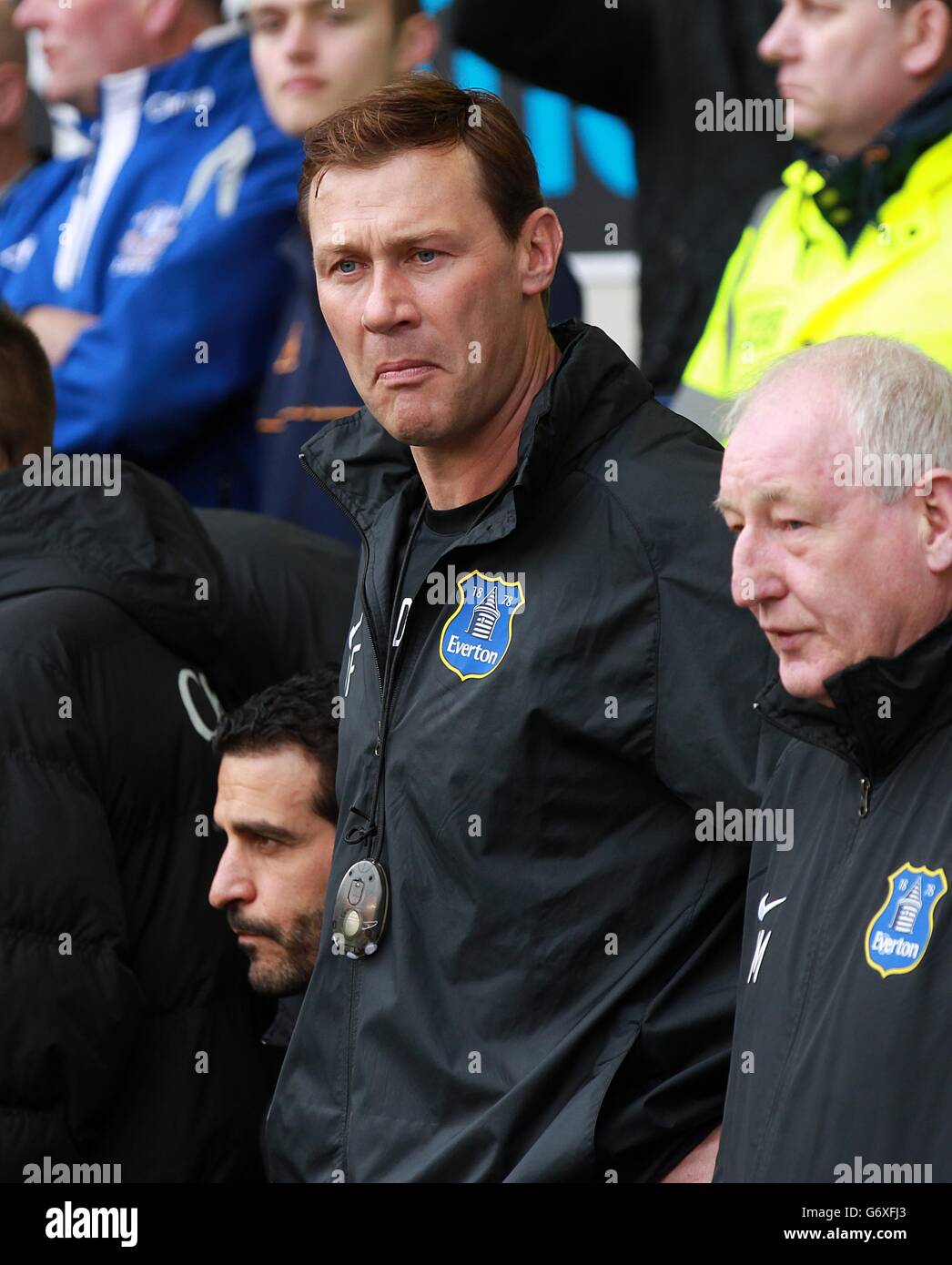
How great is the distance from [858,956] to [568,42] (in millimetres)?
3408

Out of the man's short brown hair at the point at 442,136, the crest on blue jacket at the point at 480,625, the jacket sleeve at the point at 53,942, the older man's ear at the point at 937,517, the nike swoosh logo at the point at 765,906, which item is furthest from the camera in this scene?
the jacket sleeve at the point at 53,942

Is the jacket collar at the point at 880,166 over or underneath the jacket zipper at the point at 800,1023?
over

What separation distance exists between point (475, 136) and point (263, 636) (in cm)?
121

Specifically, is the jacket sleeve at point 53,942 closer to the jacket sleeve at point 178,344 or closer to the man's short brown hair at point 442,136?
the man's short brown hair at point 442,136

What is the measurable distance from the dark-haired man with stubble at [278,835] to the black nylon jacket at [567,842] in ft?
1.62

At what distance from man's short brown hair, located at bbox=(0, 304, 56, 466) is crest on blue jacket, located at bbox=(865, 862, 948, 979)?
1.88 m

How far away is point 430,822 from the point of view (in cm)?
259

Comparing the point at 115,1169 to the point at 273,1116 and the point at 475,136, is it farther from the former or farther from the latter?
the point at 475,136

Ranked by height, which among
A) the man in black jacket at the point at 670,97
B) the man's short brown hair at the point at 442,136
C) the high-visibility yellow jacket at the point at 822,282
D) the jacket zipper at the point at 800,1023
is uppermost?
the man in black jacket at the point at 670,97

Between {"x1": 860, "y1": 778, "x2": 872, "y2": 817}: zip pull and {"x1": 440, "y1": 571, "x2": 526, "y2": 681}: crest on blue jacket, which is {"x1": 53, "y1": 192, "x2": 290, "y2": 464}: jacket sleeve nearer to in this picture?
{"x1": 440, "y1": 571, "x2": 526, "y2": 681}: crest on blue jacket

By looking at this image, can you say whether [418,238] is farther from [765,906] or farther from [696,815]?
[765,906]

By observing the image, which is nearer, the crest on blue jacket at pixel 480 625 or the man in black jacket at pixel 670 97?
the crest on blue jacket at pixel 480 625

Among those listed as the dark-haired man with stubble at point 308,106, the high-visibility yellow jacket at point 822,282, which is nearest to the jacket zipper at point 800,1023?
the high-visibility yellow jacket at point 822,282

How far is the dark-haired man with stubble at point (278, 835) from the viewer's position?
3188mm
